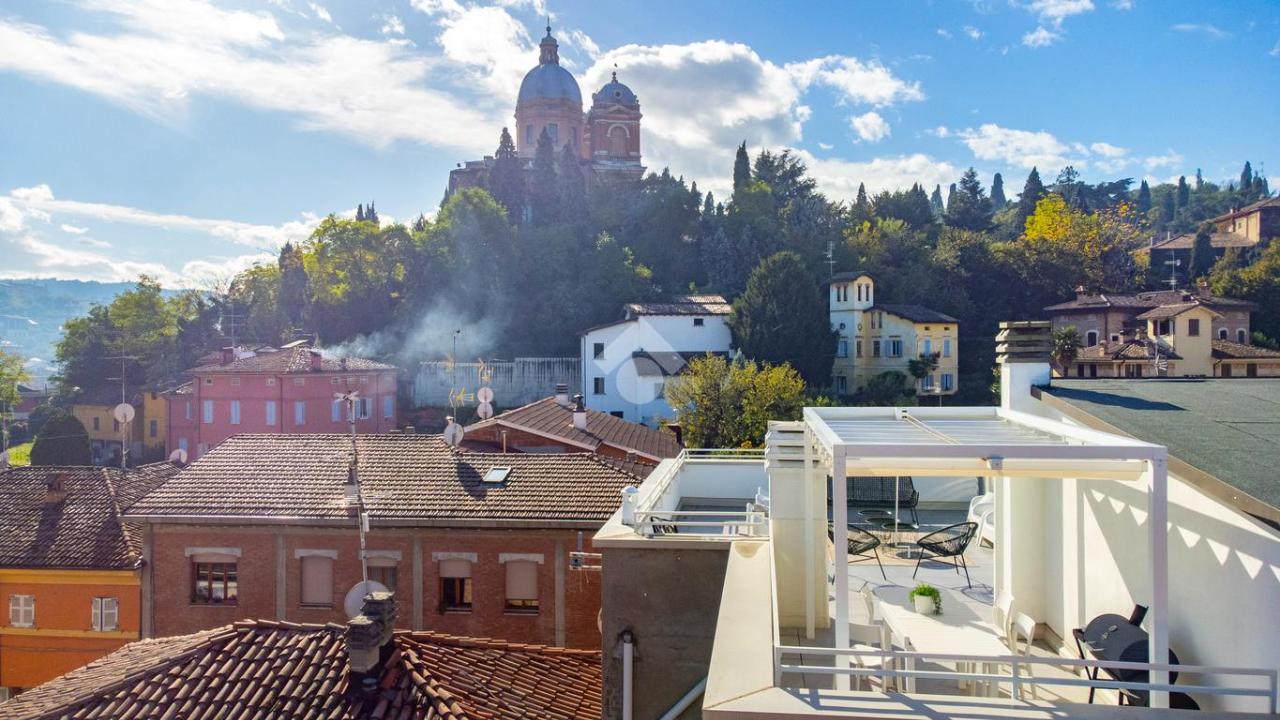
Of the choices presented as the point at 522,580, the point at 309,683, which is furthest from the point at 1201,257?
the point at 309,683

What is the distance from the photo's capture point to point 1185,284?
2211 inches

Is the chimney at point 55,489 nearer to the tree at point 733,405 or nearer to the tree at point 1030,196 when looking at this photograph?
A: the tree at point 733,405

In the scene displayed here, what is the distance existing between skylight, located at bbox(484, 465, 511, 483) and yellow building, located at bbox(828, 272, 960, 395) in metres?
34.0

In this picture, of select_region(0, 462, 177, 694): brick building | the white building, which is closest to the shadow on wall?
select_region(0, 462, 177, 694): brick building

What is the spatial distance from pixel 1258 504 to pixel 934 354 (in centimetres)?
4341

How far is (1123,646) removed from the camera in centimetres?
500

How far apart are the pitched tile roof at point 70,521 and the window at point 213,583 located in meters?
1.62

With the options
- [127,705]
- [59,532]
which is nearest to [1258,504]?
[127,705]

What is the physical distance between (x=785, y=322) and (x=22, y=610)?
34.0m

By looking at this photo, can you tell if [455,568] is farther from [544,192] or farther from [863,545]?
[544,192]

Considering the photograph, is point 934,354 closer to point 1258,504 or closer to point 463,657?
point 463,657

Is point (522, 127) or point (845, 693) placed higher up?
point (522, 127)

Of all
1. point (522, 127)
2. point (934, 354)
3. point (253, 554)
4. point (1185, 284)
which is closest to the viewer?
point (253, 554)

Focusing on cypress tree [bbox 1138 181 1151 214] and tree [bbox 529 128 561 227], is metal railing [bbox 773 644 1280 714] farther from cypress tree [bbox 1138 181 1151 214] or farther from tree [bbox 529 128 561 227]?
cypress tree [bbox 1138 181 1151 214]
